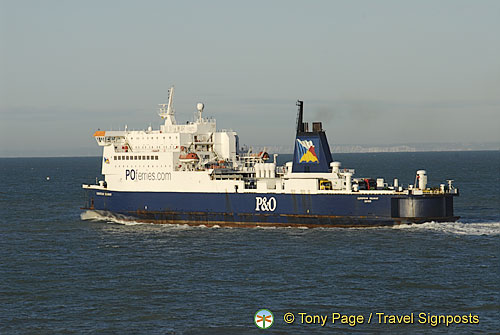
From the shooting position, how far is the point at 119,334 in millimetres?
22859

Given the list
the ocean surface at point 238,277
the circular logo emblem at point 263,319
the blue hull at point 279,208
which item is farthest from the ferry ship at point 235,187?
the circular logo emblem at point 263,319

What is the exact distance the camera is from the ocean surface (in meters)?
24.3

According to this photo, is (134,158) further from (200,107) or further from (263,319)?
(263,319)

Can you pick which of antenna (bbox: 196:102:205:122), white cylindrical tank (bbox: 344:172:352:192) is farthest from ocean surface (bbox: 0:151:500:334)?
antenna (bbox: 196:102:205:122)

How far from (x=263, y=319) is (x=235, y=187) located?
74.2 ft

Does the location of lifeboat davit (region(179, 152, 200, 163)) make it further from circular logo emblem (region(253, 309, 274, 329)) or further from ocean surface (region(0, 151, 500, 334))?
circular logo emblem (region(253, 309, 274, 329))

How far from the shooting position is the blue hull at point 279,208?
4281 centimetres

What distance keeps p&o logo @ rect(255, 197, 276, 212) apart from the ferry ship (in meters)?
0.07

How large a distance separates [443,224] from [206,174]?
16.8 metres

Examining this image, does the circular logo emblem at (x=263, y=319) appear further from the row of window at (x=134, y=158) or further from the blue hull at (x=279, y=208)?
the row of window at (x=134, y=158)

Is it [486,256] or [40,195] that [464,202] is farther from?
[40,195]

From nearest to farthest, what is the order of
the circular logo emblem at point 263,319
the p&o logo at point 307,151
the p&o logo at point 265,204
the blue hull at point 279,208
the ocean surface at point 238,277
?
the circular logo emblem at point 263,319, the ocean surface at point 238,277, the blue hull at point 279,208, the p&o logo at point 265,204, the p&o logo at point 307,151

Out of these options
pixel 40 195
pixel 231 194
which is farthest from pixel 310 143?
pixel 40 195

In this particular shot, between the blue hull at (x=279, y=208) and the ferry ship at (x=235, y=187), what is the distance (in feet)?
0.22
